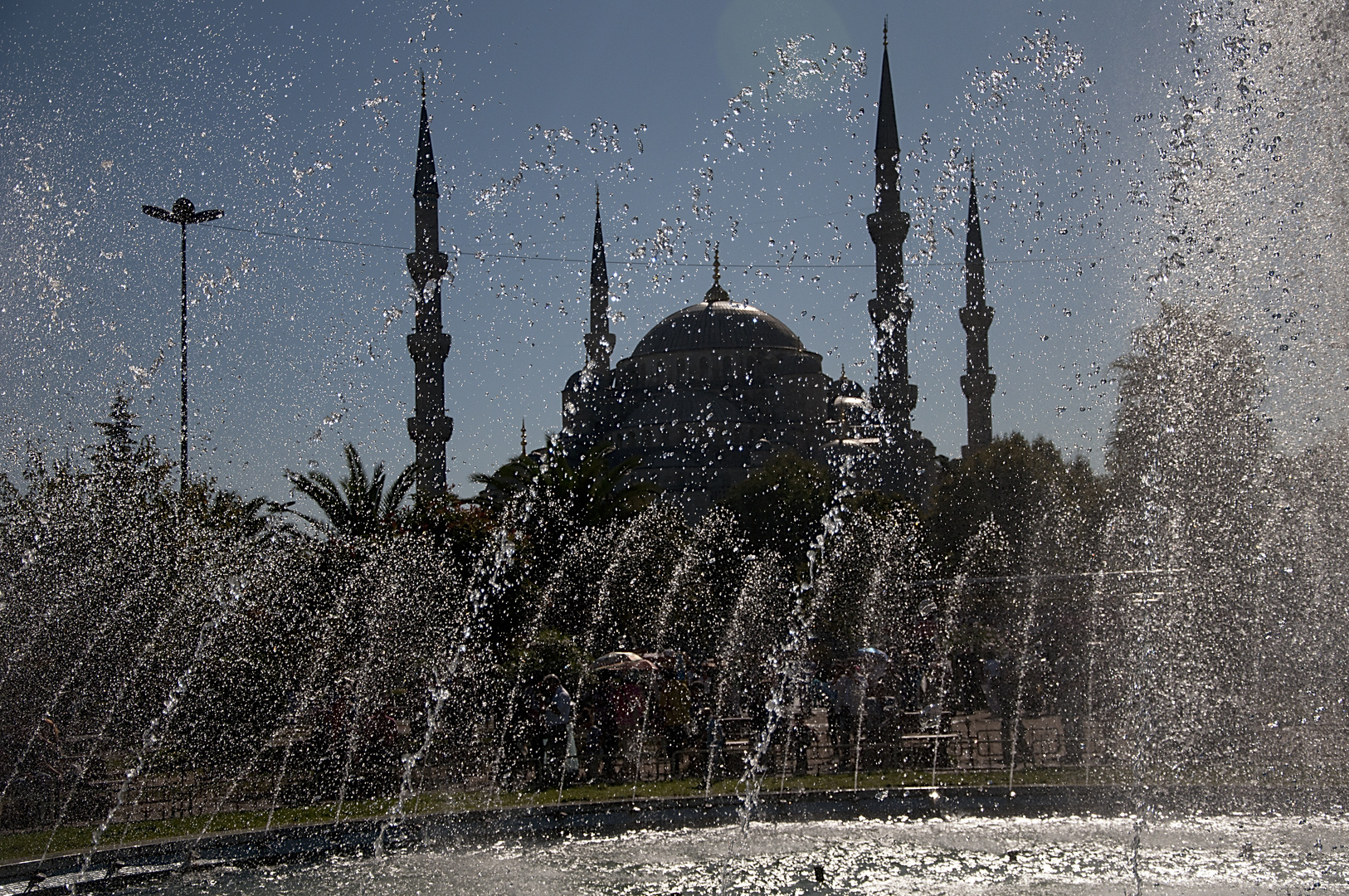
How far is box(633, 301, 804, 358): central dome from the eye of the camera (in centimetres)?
4881

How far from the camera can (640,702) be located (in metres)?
8.61

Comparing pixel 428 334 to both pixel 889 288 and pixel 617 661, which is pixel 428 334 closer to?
pixel 889 288

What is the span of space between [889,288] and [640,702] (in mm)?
22186

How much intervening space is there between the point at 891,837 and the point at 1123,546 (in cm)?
1035

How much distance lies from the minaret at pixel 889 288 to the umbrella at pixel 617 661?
1977cm

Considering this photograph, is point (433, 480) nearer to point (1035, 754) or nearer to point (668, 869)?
point (1035, 754)

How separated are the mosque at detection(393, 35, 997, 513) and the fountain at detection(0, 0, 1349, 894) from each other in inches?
475

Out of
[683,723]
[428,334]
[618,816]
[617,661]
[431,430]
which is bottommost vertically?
Answer: [618,816]

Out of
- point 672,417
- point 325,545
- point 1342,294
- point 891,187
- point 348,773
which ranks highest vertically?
A: point 891,187

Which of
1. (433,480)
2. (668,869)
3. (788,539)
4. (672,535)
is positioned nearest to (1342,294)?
(668,869)

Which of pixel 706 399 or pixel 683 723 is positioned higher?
pixel 706 399

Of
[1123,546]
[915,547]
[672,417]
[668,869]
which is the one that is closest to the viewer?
[668,869]

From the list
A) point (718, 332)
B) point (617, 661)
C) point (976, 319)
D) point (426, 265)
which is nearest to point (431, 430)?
point (426, 265)

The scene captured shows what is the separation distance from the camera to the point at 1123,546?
15047mm
